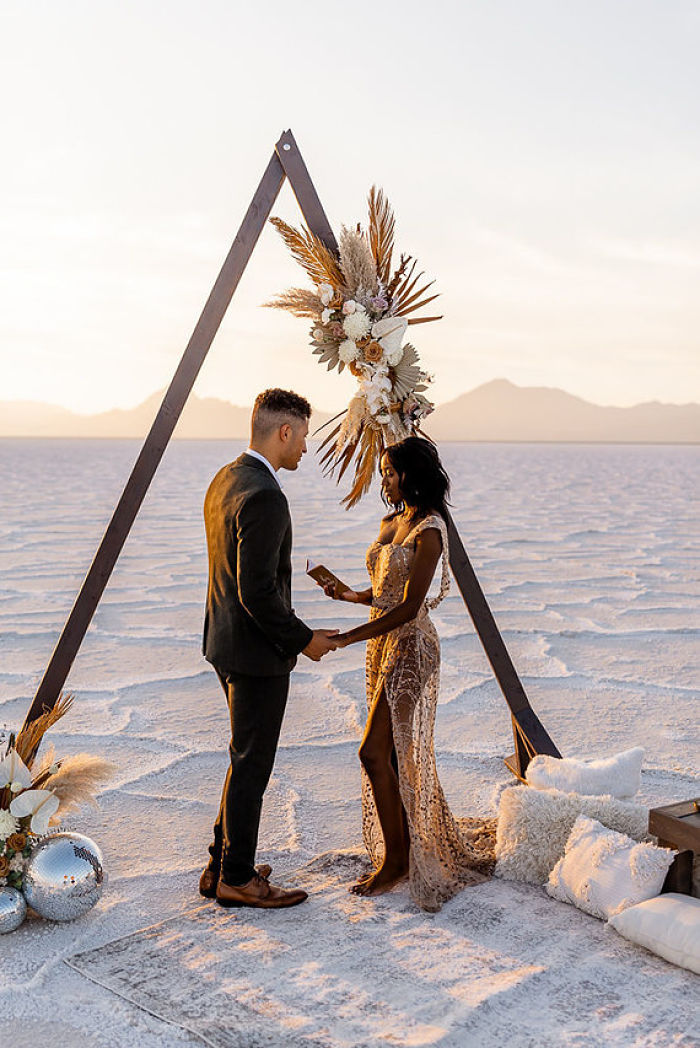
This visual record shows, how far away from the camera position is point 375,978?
→ 10.6 feet

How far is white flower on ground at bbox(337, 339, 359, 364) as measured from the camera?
13.6 ft

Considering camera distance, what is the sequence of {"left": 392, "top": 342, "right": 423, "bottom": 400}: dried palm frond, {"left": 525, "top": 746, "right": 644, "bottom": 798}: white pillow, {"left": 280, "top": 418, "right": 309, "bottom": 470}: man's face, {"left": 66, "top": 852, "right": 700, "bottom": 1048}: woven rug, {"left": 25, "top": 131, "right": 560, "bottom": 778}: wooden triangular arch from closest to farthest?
{"left": 66, "top": 852, "right": 700, "bottom": 1048}: woven rug, {"left": 280, "top": 418, "right": 309, "bottom": 470}: man's face, {"left": 25, "top": 131, "right": 560, "bottom": 778}: wooden triangular arch, {"left": 392, "top": 342, "right": 423, "bottom": 400}: dried palm frond, {"left": 525, "top": 746, "right": 644, "bottom": 798}: white pillow

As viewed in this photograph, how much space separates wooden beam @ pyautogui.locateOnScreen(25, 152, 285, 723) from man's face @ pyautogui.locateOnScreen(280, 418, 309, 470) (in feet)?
1.82

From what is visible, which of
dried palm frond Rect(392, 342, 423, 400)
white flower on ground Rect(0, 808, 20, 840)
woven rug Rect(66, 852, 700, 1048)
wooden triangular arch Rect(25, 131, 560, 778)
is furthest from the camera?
dried palm frond Rect(392, 342, 423, 400)

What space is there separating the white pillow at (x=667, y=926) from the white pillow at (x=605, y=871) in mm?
59

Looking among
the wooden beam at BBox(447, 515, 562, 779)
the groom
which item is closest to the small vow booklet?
the groom

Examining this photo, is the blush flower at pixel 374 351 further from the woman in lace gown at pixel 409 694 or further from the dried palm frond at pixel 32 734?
the dried palm frond at pixel 32 734

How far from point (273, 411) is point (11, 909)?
1930 millimetres

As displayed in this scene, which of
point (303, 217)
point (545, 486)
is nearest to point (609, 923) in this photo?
point (303, 217)

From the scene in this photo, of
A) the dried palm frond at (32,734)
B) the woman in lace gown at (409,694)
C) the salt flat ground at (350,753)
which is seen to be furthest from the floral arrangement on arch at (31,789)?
the woman in lace gown at (409,694)

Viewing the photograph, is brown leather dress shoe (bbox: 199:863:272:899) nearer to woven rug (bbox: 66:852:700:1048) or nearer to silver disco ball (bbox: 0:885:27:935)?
woven rug (bbox: 66:852:700:1048)

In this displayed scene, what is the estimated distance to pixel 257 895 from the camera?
3693 millimetres

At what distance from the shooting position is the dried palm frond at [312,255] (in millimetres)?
4164

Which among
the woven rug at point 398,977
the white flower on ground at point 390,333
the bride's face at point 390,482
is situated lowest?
the woven rug at point 398,977
